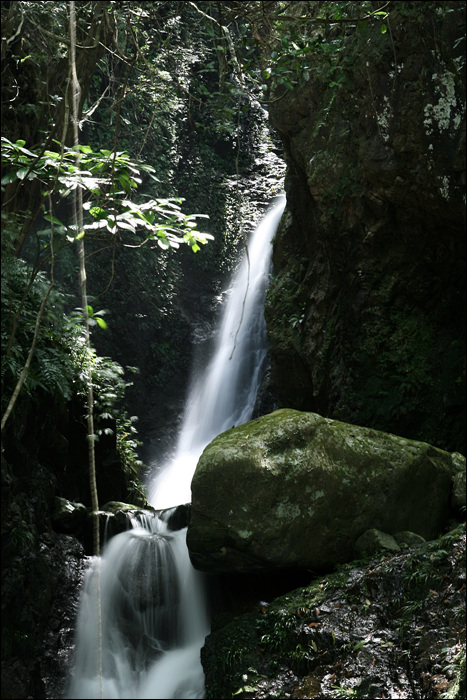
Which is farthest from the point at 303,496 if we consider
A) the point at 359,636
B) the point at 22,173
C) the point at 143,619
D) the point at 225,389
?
the point at 225,389

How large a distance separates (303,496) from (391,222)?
137 inches

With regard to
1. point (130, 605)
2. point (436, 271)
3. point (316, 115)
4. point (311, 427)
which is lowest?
point (130, 605)

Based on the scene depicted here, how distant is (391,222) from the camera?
22.1 ft

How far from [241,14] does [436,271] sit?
341 centimetres

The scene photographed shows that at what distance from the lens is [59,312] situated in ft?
18.7

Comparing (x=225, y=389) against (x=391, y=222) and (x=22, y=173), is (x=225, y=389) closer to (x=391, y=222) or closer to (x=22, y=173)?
(x=391, y=222)

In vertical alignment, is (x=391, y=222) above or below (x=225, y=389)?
above

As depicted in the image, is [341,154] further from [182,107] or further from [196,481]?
[182,107]

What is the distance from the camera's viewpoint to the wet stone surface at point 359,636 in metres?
3.62

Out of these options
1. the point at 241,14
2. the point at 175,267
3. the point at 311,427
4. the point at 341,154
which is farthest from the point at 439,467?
the point at 175,267

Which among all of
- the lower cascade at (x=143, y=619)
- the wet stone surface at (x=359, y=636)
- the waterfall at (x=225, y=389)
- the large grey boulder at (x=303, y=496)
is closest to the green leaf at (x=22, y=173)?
the lower cascade at (x=143, y=619)

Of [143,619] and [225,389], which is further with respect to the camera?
[225,389]

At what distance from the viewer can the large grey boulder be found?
4.93 m

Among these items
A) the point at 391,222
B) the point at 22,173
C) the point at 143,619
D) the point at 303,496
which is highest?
the point at 391,222
